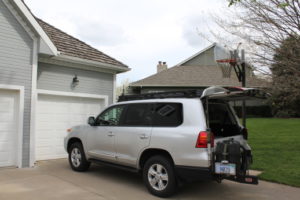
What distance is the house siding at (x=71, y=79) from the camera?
9.09m

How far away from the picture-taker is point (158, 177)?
5742 mm

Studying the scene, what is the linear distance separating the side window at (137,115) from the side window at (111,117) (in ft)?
0.83

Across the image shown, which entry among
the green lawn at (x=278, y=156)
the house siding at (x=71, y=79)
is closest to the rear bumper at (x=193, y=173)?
the green lawn at (x=278, y=156)

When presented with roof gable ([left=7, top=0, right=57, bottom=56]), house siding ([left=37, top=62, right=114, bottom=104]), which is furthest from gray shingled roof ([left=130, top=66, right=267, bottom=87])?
roof gable ([left=7, top=0, right=57, bottom=56])

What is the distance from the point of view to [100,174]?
7.52 metres

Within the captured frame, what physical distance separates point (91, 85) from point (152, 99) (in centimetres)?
458

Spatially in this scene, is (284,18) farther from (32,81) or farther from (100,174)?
(32,81)

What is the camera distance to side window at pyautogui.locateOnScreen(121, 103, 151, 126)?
20.5ft

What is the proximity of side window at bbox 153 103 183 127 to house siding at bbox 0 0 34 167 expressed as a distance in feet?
13.4

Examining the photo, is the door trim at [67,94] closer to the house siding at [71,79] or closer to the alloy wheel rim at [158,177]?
the house siding at [71,79]

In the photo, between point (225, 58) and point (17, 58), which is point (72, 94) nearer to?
point (17, 58)

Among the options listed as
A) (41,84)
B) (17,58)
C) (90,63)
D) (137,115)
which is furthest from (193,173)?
(90,63)

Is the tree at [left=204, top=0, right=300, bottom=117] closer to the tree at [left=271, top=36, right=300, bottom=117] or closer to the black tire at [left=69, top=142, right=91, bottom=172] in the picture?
the tree at [left=271, top=36, right=300, bottom=117]

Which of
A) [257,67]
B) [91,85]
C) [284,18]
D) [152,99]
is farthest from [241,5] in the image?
[91,85]
